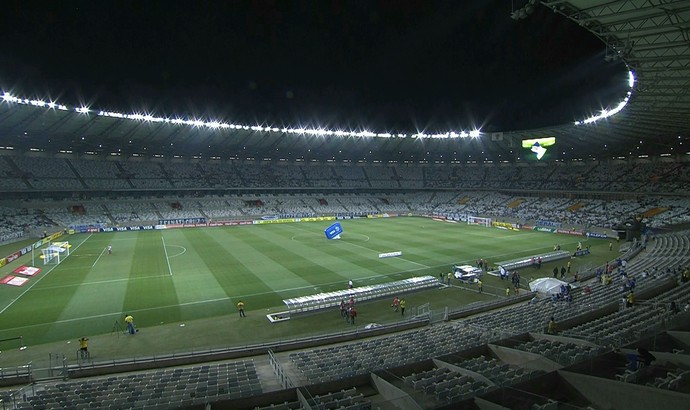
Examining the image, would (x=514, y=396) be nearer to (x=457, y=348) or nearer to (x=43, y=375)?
(x=457, y=348)

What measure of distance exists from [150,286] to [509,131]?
59.4m

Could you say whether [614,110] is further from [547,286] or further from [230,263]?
[230,263]

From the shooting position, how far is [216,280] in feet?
103

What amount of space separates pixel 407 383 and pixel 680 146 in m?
70.9

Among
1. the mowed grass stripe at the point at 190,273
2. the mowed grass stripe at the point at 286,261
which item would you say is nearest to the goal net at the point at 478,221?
the mowed grass stripe at the point at 286,261

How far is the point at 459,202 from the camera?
9294 centimetres

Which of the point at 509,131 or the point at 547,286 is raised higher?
the point at 509,131

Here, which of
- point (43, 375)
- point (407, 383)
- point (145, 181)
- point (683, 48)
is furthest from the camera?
point (145, 181)

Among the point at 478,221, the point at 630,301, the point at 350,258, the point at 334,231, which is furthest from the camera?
the point at 478,221

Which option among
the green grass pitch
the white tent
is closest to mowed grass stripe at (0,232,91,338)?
the green grass pitch

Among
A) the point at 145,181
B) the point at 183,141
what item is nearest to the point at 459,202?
the point at 183,141

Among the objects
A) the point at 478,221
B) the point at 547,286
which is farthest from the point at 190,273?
the point at 478,221

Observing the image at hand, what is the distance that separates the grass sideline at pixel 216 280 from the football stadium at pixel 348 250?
0.26 metres

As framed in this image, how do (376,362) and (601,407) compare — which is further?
(376,362)
